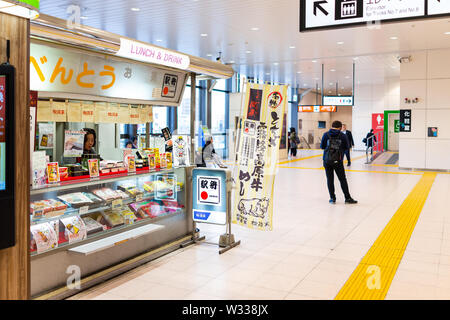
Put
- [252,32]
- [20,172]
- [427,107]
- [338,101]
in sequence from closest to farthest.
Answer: [20,172], [252,32], [427,107], [338,101]

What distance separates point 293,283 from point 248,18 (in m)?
6.44

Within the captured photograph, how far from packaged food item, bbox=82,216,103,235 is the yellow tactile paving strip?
2.18 meters

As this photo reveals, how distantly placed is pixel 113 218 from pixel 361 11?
9.62 feet

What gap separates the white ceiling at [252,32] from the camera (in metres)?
8.07

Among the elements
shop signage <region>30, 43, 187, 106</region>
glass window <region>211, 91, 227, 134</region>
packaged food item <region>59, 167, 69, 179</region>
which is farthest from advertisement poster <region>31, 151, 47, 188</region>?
glass window <region>211, 91, 227, 134</region>

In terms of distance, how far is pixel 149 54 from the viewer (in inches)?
156

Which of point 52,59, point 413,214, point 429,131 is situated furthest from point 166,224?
point 429,131

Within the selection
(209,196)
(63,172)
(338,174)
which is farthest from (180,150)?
(338,174)

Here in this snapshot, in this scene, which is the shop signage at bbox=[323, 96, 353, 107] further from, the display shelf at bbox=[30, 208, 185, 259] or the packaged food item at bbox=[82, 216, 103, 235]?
the packaged food item at bbox=[82, 216, 103, 235]

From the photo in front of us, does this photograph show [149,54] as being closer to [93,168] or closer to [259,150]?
[93,168]

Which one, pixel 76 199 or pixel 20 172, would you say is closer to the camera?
pixel 20 172

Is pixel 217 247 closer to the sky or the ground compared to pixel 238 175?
closer to the ground
